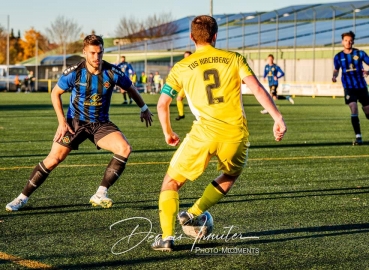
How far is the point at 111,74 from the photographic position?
26.7ft

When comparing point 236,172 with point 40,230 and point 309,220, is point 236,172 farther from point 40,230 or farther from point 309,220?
point 40,230

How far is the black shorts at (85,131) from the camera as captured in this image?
813 centimetres

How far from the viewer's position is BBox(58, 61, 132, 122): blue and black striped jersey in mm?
8055

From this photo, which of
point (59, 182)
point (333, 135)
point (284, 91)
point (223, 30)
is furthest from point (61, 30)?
point (59, 182)

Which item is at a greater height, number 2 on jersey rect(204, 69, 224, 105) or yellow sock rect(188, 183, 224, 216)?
number 2 on jersey rect(204, 69, 224, 105)

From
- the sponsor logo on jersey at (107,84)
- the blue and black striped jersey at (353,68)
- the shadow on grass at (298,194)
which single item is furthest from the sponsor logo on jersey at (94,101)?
the blue and black striped jersey at (353,68)

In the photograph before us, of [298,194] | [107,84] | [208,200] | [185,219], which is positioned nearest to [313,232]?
[208,200]

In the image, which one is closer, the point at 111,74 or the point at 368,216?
the point at 368,216

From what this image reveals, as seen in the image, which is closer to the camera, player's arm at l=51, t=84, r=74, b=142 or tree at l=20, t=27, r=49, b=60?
player's arm at l=51, t=84, r=74, b=142

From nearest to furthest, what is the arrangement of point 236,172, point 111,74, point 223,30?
point 236,172, point 111,74, point 223,30

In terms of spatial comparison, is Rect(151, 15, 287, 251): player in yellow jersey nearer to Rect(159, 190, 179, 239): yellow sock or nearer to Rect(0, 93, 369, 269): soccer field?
Rect(159, 190, 179, 239): yellow sock

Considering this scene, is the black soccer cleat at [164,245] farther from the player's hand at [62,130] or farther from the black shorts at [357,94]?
the black shorts at [357,94]

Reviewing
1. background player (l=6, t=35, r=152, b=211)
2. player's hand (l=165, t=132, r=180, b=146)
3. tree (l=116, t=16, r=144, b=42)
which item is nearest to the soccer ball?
player's hand (l=165, t=132, r=180, b=146)

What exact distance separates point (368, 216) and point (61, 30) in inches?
4239
